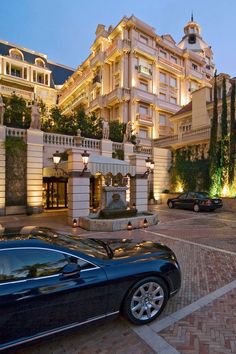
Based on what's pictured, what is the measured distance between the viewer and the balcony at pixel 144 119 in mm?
28591

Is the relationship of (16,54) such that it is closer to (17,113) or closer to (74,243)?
(17,113)

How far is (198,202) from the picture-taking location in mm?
16469

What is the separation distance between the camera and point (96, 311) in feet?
9.78

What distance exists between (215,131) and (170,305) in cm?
1947

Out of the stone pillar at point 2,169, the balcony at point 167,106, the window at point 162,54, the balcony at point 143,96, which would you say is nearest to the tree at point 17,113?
the stone pillar at point 2,169

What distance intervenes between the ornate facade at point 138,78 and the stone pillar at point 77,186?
1767 centimetres

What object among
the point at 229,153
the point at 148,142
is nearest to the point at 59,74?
the point at 148,142

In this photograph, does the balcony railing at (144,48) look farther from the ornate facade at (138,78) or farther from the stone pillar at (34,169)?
the stone pillar at (34,169)

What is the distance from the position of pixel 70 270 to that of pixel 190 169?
2060cm

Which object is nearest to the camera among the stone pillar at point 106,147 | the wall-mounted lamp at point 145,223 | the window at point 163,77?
the wall-mounted lamp at point 145,223

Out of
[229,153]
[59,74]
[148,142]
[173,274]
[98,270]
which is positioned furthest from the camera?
[59,74]

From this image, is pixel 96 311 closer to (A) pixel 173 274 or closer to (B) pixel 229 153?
(A) pixel 173 274

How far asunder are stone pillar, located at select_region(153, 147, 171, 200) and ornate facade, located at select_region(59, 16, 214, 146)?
4605 mm

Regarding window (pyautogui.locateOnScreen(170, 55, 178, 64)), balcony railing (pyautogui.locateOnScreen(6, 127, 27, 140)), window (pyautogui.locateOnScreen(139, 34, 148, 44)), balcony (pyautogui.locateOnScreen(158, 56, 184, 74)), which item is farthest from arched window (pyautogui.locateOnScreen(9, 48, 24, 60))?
balcony railing (pyautogui.locateOnScreen(6, 127, 27, 140))
